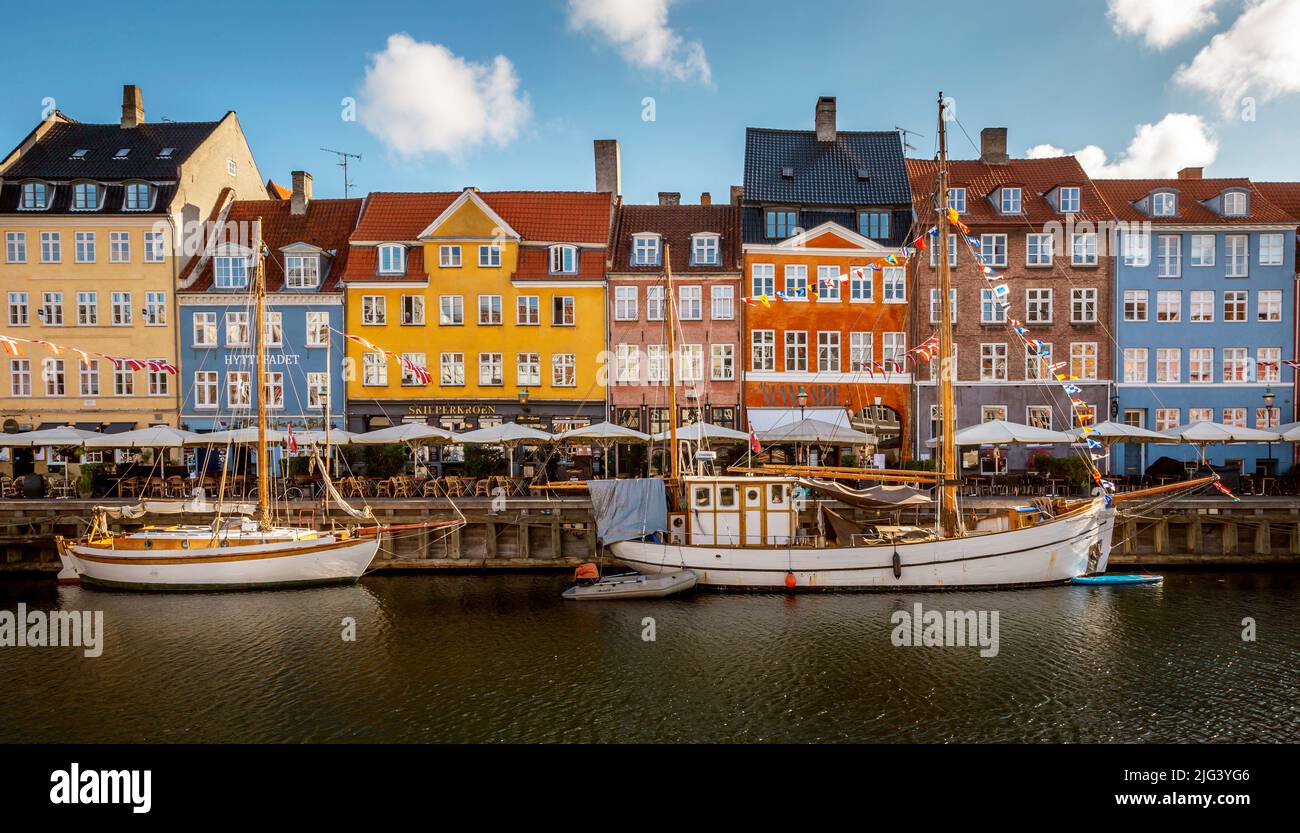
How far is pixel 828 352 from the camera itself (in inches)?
1480

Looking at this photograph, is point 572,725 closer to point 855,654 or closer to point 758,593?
point 855,654

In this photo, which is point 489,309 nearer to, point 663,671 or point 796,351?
point 796,351

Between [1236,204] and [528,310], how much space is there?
32.6 meters

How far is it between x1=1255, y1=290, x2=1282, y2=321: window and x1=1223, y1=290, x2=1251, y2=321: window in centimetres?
48

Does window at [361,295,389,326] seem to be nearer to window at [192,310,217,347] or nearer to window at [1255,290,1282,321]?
window at [192,310,217,347]

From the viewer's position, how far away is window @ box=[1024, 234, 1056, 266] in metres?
37.7

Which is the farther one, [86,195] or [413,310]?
[86,195]

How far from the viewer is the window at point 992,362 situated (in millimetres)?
37562

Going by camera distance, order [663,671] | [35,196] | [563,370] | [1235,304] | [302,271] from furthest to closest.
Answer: [302,271] → [35,196] → [563,370] → [1235,304] → [663,671]

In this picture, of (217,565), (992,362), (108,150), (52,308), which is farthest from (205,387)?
(992,362)

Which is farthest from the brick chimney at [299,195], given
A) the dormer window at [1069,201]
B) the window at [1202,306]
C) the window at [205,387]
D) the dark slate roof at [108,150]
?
the window at [1202,306]

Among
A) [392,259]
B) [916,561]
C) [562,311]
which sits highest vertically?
[392,259]

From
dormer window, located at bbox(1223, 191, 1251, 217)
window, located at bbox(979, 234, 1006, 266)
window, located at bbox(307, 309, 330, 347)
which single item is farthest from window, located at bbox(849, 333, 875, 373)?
window, located at bbox(307, 309, 330, 347)
